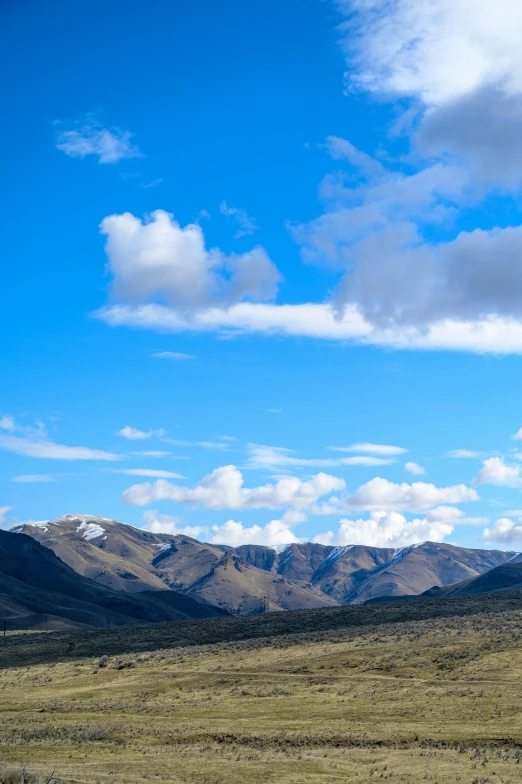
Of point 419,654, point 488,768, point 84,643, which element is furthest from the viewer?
point 84,643

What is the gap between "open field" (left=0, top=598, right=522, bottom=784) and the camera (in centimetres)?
3400

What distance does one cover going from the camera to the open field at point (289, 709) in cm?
3400

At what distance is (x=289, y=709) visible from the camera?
49.5m

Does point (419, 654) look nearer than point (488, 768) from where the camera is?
No

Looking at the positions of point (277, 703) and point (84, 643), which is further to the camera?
point (84, 643)

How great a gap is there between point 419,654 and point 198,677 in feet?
58.0

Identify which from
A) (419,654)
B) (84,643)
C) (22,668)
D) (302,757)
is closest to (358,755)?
(302,757)

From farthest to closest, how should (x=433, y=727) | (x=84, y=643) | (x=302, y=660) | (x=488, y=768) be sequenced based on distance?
1. (x=84, y=643)
2. (x=302, y=660)
3. (x=433, y=727)
4. (x=488, y=768)

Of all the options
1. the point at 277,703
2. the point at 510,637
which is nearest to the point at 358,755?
the point at 277,703

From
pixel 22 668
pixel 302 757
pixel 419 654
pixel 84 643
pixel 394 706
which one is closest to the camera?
pixel 302 757

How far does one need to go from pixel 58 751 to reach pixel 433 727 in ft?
61.7

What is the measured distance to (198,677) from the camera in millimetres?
64750

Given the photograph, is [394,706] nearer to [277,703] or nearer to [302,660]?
[277,703]

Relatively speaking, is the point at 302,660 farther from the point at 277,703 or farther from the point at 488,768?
the point at 488,768
